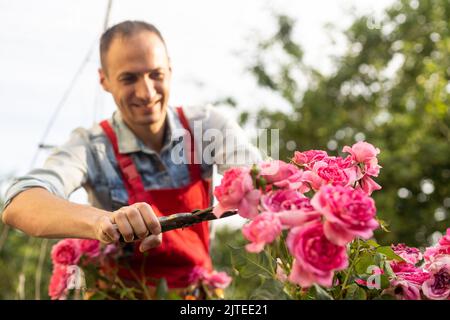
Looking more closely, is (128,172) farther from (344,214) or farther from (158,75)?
(344,214)

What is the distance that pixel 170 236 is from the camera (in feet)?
5.03

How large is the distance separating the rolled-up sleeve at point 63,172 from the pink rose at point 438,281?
743 millimetres

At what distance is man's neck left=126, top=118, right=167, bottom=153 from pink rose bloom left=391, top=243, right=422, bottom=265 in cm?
80

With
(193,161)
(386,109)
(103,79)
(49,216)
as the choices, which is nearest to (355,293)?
(49,216)

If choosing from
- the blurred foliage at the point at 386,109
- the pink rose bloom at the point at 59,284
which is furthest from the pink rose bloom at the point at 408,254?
the blurred foliage at the point at 386,109

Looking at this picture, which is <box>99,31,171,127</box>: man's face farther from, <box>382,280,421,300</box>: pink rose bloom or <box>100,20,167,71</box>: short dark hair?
<box>382,280,421,300</box>: pink rose bloom

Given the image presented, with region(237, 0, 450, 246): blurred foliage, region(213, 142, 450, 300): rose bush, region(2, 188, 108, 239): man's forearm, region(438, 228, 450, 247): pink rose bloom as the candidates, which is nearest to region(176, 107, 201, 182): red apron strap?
region(2, 188, 108, 239): man's forearm

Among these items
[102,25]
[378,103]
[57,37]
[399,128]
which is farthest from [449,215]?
A: [102,25]

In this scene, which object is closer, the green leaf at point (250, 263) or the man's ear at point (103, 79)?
the green leaf at point (250, 263)

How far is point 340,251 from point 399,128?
7573 millimetres

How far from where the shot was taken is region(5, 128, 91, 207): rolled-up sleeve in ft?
4.00

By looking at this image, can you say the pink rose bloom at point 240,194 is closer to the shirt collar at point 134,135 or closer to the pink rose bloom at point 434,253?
the pink rose bloom at point 434,253

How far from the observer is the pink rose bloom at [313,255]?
685mm

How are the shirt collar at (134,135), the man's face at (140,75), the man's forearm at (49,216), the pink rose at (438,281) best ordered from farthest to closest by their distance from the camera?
the shirt collar at (134,135) < the man's face at (140,75) < the man's forearm at (49,216) < the pink rose at (438,281)
